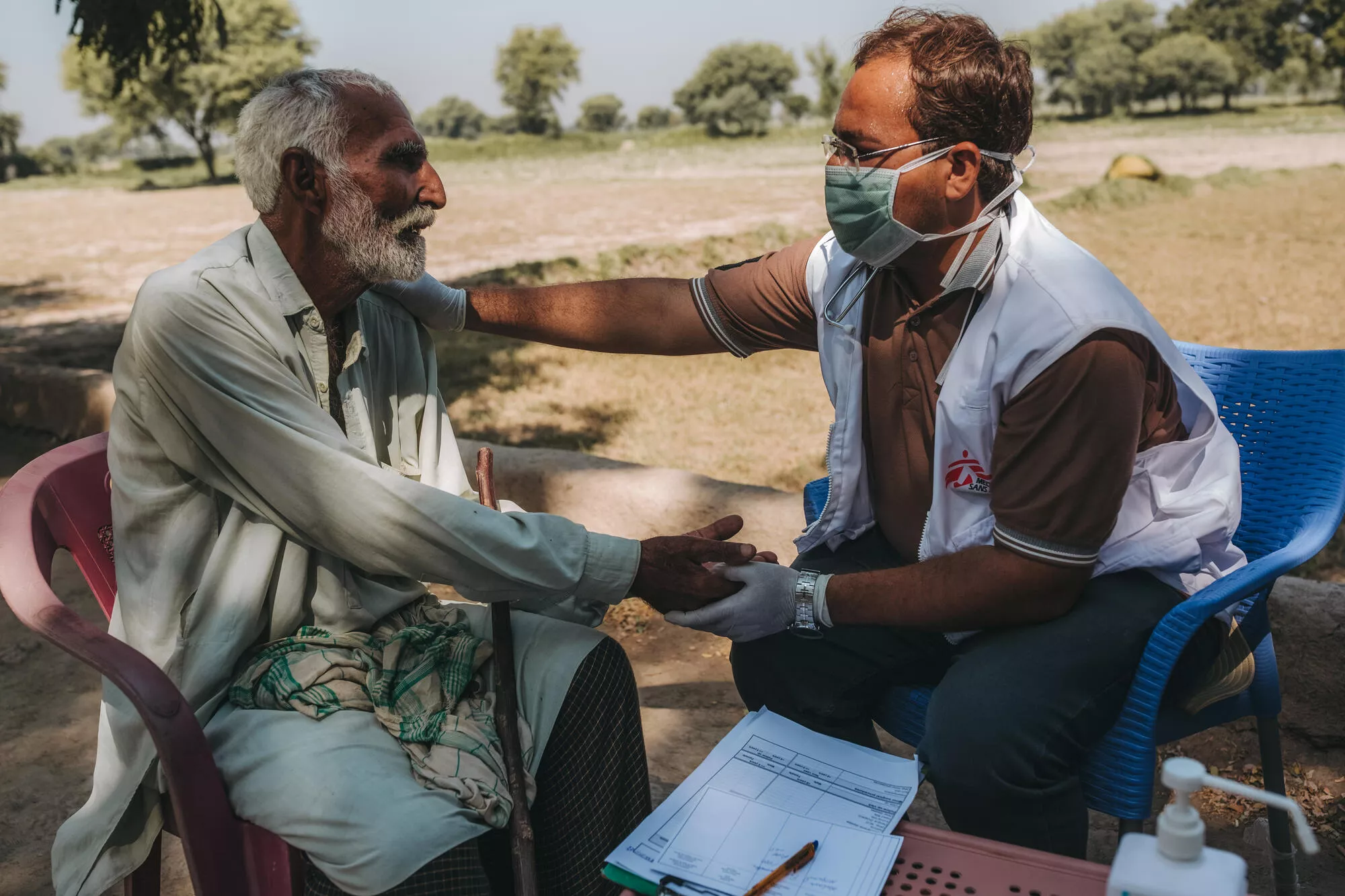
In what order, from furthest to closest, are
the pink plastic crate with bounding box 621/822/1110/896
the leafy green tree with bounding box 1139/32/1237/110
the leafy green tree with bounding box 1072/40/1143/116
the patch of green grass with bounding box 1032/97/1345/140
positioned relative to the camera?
the leafy green tree with bounding box 1072/40/1143/116 → the leafy green tree with bounding box 1139/32/1237/110 → the patch of green grass with bounding box 1032/97/1345/140 → the pink plastic crate with bounding box 621/822/1110/896

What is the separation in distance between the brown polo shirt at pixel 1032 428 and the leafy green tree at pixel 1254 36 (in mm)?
43771

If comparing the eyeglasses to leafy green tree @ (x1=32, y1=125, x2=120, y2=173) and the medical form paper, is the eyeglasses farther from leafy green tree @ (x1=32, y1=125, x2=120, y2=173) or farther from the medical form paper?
leafy green tree @ (x1=32, y1=125, x2=120, y2=173)

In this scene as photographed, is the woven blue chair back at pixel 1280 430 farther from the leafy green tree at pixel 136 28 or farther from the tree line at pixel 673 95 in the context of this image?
the tree line at pixel 673 95

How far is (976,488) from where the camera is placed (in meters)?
2.16

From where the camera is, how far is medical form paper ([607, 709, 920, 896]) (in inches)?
64.1

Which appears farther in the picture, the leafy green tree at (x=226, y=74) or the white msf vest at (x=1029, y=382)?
the leafy green tree at (x=226, y=74)

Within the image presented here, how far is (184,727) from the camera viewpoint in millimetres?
1731

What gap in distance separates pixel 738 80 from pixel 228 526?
197 ft

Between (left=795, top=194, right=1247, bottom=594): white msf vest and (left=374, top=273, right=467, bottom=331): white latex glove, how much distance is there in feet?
3.84

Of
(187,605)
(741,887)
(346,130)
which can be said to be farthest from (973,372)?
(187,605)

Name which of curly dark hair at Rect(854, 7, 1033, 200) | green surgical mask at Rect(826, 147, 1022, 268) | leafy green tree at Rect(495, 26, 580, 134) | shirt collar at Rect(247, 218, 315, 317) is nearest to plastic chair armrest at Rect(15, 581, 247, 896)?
shirt collar at Rect(247, 218, 315, 317)

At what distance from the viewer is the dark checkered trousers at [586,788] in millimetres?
2102

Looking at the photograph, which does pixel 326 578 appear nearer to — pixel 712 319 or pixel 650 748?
pixel 712 319

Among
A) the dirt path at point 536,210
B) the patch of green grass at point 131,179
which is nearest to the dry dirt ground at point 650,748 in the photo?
the dirt path at point 536,210
